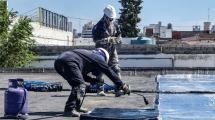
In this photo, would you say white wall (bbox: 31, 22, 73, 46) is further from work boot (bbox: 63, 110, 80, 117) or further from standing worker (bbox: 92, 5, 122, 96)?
work boot (bbox: 63, 110, 80, 117)

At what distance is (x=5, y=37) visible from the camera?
1077 inches

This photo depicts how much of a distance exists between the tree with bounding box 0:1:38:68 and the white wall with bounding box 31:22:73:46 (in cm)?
2050

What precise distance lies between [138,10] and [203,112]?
78.6m

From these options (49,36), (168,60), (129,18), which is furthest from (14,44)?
(129,18)

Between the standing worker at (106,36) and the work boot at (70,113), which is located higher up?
the standing worker at (106,36)

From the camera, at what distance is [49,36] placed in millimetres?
57125

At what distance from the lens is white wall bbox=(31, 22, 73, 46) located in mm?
51338

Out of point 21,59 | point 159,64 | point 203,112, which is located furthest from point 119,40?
point 21,59

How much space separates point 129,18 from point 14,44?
184 ft

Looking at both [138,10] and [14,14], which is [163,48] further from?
[138,10]

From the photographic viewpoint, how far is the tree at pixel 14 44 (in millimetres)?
26688

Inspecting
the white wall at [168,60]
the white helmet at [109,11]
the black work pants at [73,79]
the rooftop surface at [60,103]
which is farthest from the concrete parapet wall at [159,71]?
the black work pants at [73,79]

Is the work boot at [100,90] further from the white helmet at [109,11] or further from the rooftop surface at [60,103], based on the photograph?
the white helmet at [109,11]

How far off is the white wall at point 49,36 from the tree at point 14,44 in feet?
67.3
